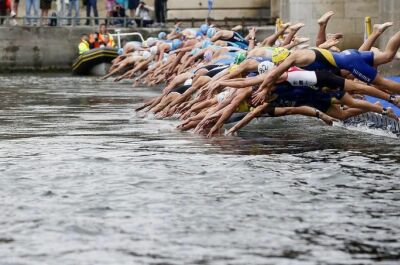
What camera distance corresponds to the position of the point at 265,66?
66.4 feet

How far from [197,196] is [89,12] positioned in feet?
122

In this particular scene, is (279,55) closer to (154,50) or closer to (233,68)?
(233,68)

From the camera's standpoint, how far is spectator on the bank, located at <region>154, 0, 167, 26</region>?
50700 mm

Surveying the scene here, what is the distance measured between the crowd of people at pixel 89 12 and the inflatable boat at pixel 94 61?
2058 mm

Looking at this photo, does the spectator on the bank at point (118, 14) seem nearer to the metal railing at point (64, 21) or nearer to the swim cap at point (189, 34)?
the metal railing at point (64, 21)

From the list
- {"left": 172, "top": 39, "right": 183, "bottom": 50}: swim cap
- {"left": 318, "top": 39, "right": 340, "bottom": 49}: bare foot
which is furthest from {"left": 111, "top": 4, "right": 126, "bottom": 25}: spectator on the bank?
{"left": 318, "top": 39, "right": 340, "bottom": 49}: bare foot

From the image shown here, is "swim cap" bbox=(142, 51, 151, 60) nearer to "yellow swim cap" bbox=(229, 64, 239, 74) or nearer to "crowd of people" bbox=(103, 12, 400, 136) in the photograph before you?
"crowd of people" bbox=(103, 12, 400, 136)

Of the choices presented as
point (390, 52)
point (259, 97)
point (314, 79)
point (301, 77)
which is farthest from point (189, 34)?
point (390, 52)

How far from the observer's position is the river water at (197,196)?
36.1ft

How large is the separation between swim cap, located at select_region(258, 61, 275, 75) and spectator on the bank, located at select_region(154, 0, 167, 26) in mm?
30230

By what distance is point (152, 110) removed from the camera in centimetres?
2538

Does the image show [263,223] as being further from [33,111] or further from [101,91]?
[101,91]

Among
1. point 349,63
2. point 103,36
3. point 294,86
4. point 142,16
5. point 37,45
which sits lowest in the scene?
point 37,45

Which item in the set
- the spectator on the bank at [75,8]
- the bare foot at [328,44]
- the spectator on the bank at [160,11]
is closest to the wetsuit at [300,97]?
the bare foot at [328,44]
